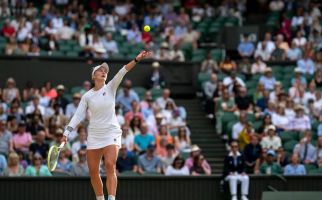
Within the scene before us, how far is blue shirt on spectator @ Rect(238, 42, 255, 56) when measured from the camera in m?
29.6

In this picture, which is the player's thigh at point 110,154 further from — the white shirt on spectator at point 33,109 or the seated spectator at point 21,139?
the white shirt on spectator at point 33,109

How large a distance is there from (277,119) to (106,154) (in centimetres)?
1036

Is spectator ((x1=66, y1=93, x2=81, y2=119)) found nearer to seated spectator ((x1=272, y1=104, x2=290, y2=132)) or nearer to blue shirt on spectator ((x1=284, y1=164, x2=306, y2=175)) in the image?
seated spectator ((x1=272, y1=104, x2=290, y2=132))

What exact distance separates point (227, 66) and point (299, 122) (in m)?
3.67

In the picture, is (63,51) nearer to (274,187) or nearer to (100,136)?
(274,187)

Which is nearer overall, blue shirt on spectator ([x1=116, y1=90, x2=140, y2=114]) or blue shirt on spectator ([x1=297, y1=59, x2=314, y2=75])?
blue shirt on spectator ([x1=116, y1=90, x2=140, y2=114])

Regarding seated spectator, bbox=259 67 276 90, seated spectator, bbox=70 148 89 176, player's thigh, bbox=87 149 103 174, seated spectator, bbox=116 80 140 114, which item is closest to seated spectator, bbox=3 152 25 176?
seated spectator, bbox=70 148 89 176

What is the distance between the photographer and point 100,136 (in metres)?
15.2

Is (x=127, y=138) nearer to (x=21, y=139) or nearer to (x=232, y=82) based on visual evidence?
(x=21, y=139)

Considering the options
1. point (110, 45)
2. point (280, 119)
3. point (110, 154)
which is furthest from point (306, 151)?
point (110, 154)

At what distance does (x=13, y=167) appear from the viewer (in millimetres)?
20750

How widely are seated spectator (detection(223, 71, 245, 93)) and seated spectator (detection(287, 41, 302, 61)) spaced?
2.66 meters

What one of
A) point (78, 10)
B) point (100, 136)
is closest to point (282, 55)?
point (78, 10)

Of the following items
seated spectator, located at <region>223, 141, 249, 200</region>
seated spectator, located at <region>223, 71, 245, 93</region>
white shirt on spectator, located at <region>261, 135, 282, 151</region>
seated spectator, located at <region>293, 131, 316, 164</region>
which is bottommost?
seated spectator, located at <region>223, 141, 249, 200</region>
